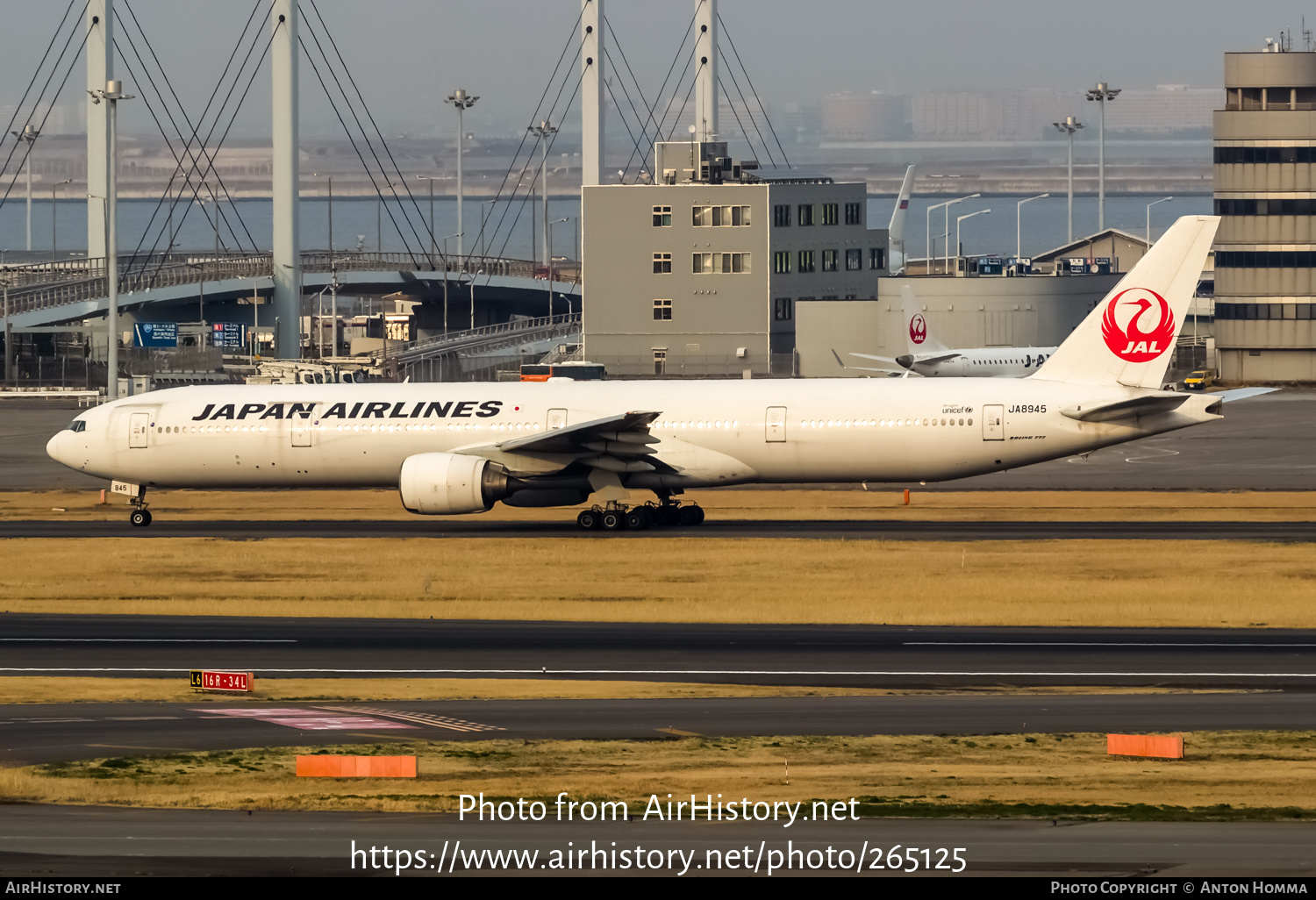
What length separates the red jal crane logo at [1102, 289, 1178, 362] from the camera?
43.2m

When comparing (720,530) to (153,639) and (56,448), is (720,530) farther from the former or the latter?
(56,448)

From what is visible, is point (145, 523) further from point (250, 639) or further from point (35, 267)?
point (35, 267)

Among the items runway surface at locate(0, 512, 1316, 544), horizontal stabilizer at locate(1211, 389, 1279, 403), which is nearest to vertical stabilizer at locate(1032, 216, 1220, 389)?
horizontal stabilizer at locate(1211, 389, 1279, 403)

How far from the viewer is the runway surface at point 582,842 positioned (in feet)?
50.2

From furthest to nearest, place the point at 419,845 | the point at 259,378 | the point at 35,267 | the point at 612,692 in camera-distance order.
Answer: the point at 35,267 → the point at 259,378 → the point at 612,692 → the point at 419,845

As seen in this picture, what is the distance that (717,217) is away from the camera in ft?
342

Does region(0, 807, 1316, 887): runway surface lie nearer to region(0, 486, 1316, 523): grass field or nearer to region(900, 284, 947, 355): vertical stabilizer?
region(0, 486, 1316, 523): grass field

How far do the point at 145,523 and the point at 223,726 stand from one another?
Answer: 26.7m

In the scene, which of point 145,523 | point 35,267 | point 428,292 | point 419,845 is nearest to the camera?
point 419,845

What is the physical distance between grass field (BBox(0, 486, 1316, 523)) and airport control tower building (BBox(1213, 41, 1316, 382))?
4453 centimetres

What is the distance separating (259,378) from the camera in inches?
3656

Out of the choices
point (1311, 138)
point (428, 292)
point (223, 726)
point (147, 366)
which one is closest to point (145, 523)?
point (223, 726)

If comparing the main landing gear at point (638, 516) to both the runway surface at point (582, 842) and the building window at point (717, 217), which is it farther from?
the building window at point (717, 217)

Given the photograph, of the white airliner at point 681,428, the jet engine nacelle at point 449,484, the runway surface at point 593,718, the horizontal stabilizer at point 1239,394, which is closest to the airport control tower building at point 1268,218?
the horizontal stabilizer at point 1239,394
